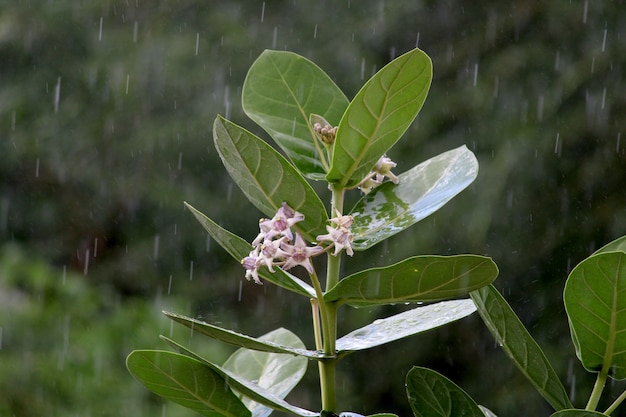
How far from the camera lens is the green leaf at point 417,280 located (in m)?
0.47

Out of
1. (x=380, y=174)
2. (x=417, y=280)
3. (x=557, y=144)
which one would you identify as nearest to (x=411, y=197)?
(x=380, y=174)

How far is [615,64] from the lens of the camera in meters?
2.48

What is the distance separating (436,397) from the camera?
54cm

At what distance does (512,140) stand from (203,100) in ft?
4.29

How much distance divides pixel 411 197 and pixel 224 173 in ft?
9.02

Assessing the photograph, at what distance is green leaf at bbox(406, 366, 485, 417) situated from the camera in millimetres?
536

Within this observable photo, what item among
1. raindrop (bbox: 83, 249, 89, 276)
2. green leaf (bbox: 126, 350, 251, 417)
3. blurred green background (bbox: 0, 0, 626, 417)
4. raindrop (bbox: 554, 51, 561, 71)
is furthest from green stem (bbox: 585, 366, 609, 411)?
raindrop (bbox: 83, 249, 89, 276)

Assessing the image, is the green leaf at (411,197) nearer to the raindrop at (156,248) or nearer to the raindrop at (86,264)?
the raindrop at (156,248)

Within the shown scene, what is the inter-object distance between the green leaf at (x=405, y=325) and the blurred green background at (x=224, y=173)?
1.91 meters

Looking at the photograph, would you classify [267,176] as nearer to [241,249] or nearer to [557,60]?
[241,249]

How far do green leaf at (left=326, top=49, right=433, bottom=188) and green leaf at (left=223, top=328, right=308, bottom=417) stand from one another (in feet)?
0.57

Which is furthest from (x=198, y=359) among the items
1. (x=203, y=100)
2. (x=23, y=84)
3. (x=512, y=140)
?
(x=23, y=84)

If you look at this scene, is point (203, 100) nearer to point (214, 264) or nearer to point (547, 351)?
point (214, 264)

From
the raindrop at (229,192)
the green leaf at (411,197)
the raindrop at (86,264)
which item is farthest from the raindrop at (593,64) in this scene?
the raindrop at (86,264)
